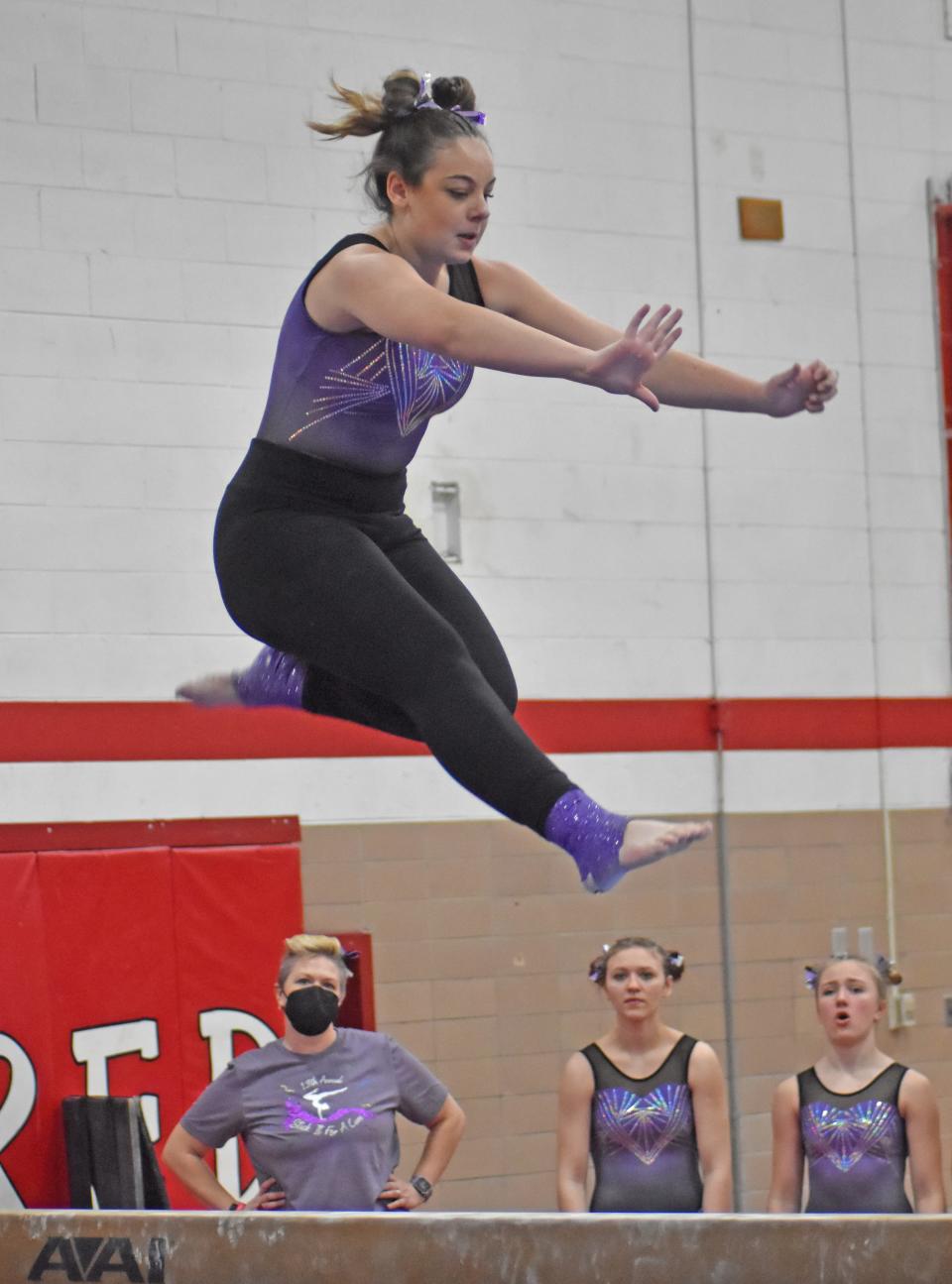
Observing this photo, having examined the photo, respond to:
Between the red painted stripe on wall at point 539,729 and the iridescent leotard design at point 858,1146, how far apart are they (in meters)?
2.36

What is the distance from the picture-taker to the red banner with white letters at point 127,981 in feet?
18.8

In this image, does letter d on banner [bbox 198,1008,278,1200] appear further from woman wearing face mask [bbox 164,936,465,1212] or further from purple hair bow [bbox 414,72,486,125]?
purple hair bow [bbox 414,72,486,125]

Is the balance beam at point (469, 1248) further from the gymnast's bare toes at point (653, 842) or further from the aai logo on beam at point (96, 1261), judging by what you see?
the gymnast's bare toes at point (653, 842)

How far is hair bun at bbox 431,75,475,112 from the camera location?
9.91 feet

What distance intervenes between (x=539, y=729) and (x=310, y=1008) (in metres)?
2.29

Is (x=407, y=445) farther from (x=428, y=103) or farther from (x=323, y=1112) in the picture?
(x=323, y=1112)

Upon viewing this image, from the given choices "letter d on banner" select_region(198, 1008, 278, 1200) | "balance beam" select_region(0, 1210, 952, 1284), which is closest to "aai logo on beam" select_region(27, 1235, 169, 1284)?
"balance beam" select_region(0, 1210, 952, 1284)

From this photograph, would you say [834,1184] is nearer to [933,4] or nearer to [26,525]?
[26,525]

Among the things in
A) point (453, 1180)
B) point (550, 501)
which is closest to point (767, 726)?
point (550, 501)

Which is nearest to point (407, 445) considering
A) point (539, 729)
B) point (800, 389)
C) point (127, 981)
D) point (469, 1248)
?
point (800, 389)

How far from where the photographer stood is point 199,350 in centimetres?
618

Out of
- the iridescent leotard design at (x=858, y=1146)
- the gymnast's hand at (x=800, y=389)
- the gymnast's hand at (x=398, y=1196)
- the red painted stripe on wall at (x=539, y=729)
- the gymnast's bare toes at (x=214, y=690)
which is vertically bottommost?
the gymnast's hand at (x=398, y=1196)

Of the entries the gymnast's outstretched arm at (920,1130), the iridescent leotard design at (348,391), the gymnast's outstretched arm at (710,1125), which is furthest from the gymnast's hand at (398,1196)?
the iridescent leotard design at (348,391)

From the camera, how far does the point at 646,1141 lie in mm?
4348
